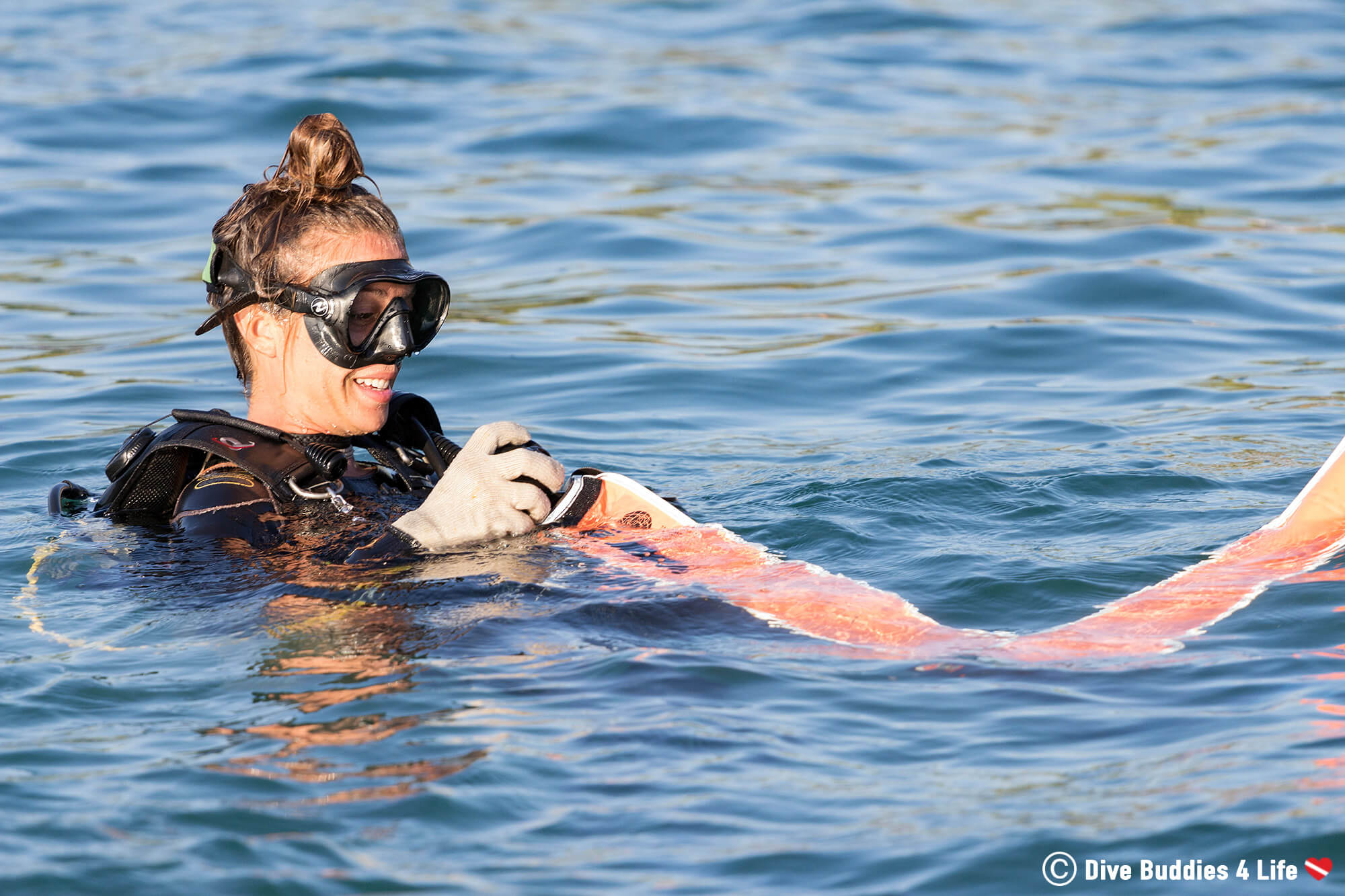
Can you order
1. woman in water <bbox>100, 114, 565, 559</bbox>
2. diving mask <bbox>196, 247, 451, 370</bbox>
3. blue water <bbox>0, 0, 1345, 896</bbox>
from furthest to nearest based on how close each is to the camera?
diving mask <bbox>196, 247, 451, 370</bbox>
woman in water <bbox>100, 114, 565, 559</bbox>
blue water <bbox>0, 0, 1345, 896</bbox>

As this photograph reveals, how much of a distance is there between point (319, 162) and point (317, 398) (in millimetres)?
665

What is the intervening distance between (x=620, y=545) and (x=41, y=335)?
16.0ft

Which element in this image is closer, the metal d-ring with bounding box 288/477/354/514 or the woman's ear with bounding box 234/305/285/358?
the metal d-ring with bounding box 288/477/354/514

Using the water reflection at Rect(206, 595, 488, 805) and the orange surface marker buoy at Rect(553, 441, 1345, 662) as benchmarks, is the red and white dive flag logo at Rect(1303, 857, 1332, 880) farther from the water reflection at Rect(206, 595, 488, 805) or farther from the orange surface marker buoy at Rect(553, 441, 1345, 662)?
the water reflection at Rect(206, 595, 488, 805)

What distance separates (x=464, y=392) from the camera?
23.4ft

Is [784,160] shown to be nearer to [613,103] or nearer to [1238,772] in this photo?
[613,103]

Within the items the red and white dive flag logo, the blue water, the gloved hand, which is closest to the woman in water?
the gloved hand

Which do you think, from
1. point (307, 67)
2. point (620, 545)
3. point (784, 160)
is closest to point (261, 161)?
point (307, 67)

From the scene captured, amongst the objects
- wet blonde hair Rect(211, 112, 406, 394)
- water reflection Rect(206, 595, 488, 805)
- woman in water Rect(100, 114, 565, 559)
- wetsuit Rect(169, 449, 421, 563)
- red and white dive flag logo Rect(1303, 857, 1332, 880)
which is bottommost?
red and white dive flag logo Rect(1303, 857, 1332, 880)

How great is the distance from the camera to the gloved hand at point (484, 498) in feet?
12.8

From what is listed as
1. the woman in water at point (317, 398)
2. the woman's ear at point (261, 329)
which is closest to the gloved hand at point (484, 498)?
the woman in water at point (317, 398)
